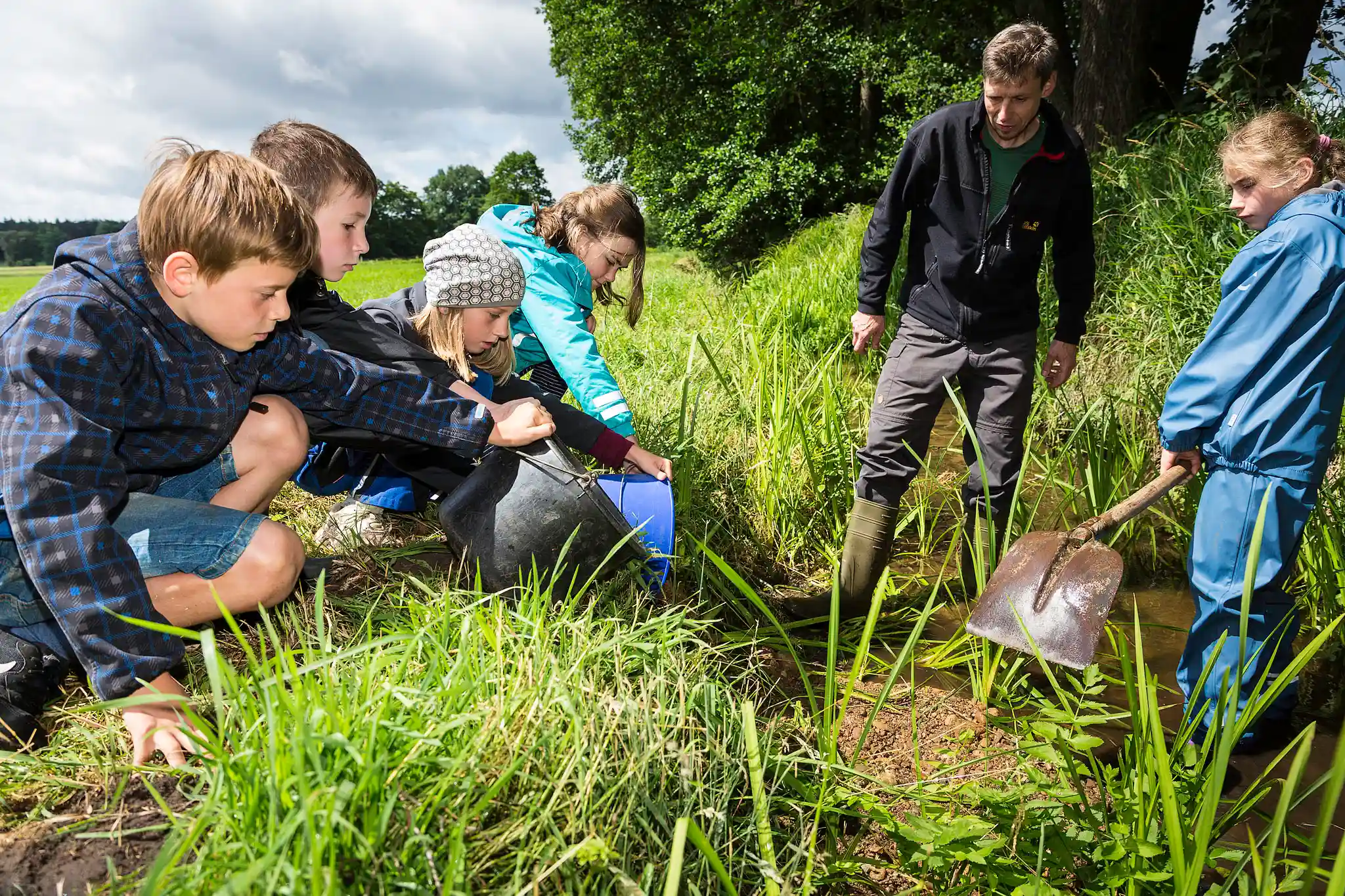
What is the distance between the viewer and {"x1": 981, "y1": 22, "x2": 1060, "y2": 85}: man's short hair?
7.71 feet

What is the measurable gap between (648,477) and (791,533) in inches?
35.5

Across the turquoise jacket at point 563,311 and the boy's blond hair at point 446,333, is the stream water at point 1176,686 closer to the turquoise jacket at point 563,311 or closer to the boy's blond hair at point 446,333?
the turquoise jacket at point 563,311

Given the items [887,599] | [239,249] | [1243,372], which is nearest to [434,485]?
[239,249]

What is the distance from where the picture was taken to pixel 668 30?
14734mm

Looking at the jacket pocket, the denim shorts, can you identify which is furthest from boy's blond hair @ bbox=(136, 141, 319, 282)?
the jacket pocket

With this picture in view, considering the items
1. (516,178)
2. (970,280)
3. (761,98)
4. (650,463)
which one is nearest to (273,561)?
(650,463)

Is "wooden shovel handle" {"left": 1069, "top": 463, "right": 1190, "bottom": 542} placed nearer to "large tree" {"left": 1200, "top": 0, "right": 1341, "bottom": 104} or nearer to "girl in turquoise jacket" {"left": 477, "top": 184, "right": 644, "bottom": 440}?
"girl in turquoise jacket" {"left": 477, "top": 184, "right": 644, "bottom": 440}

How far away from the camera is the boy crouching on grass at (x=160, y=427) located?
1384mm

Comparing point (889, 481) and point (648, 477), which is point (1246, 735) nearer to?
point (889, 481)

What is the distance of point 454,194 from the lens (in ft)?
289

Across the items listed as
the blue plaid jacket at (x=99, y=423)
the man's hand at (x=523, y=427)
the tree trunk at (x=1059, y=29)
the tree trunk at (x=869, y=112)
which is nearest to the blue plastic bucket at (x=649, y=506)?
the man's hand at (x=523, y=427)

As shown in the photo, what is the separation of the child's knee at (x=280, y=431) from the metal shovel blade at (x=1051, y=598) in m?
1.76

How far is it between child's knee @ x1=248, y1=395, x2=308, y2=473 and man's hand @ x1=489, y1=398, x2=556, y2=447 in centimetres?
54

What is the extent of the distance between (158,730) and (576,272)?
6.04 ft
